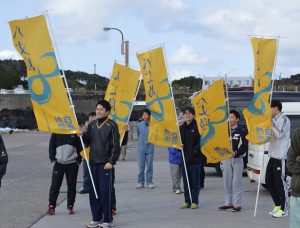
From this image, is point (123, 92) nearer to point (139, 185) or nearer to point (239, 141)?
point (239, 141)

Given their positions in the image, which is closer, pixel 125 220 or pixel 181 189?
pixel 125 220

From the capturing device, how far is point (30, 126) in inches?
2598

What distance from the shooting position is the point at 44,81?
7898 mm

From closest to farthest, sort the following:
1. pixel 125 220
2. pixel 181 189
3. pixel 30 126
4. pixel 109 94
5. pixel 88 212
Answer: pixel 125 220, pixel 88 212, pixel 109 94, pixel 181 189, pixel 30 126

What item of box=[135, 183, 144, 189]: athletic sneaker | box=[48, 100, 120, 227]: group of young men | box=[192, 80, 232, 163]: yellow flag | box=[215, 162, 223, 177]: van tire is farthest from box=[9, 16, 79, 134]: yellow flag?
box=[215, 162, 223, 177]: van tire

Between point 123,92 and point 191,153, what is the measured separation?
1954 millimetres

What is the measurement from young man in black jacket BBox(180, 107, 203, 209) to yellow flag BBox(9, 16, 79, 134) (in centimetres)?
228

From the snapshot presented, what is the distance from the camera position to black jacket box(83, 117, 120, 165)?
7.65m

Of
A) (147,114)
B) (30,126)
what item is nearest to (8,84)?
(30,126)

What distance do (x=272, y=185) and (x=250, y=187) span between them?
3.69m

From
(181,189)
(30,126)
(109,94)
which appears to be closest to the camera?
(109,94)

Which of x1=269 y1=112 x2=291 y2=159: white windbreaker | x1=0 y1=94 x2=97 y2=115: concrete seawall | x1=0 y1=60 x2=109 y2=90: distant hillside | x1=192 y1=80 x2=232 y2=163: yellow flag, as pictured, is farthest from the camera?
x1=0 y1=60 x2=109 y2=90: distant hillside

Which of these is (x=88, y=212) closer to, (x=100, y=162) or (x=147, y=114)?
(x=100, y=162)

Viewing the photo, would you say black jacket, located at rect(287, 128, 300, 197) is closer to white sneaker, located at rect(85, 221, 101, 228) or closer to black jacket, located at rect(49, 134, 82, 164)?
white sneaker, located at rect(85, 221, 101, 228)
